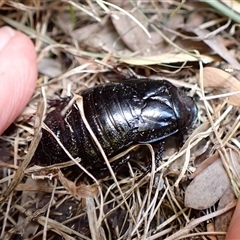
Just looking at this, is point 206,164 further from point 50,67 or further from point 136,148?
point 50,67

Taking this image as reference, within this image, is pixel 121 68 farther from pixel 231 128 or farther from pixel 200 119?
pixel 231 128

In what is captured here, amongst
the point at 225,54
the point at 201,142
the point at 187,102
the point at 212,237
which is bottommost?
the point at 212,237

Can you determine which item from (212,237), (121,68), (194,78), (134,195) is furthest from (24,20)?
(212,237)

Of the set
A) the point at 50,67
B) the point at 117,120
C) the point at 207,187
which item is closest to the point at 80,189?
the point at 117,120

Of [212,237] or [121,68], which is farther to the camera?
[121,68]

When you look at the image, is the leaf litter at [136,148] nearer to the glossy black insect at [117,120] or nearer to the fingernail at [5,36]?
the glossy black insect at [117,120]

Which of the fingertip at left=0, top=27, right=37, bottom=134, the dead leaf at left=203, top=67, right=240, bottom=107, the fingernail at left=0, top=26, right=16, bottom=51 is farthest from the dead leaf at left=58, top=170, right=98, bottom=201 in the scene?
the dead leaf at left=203, top=67, right=240, bottom=107
